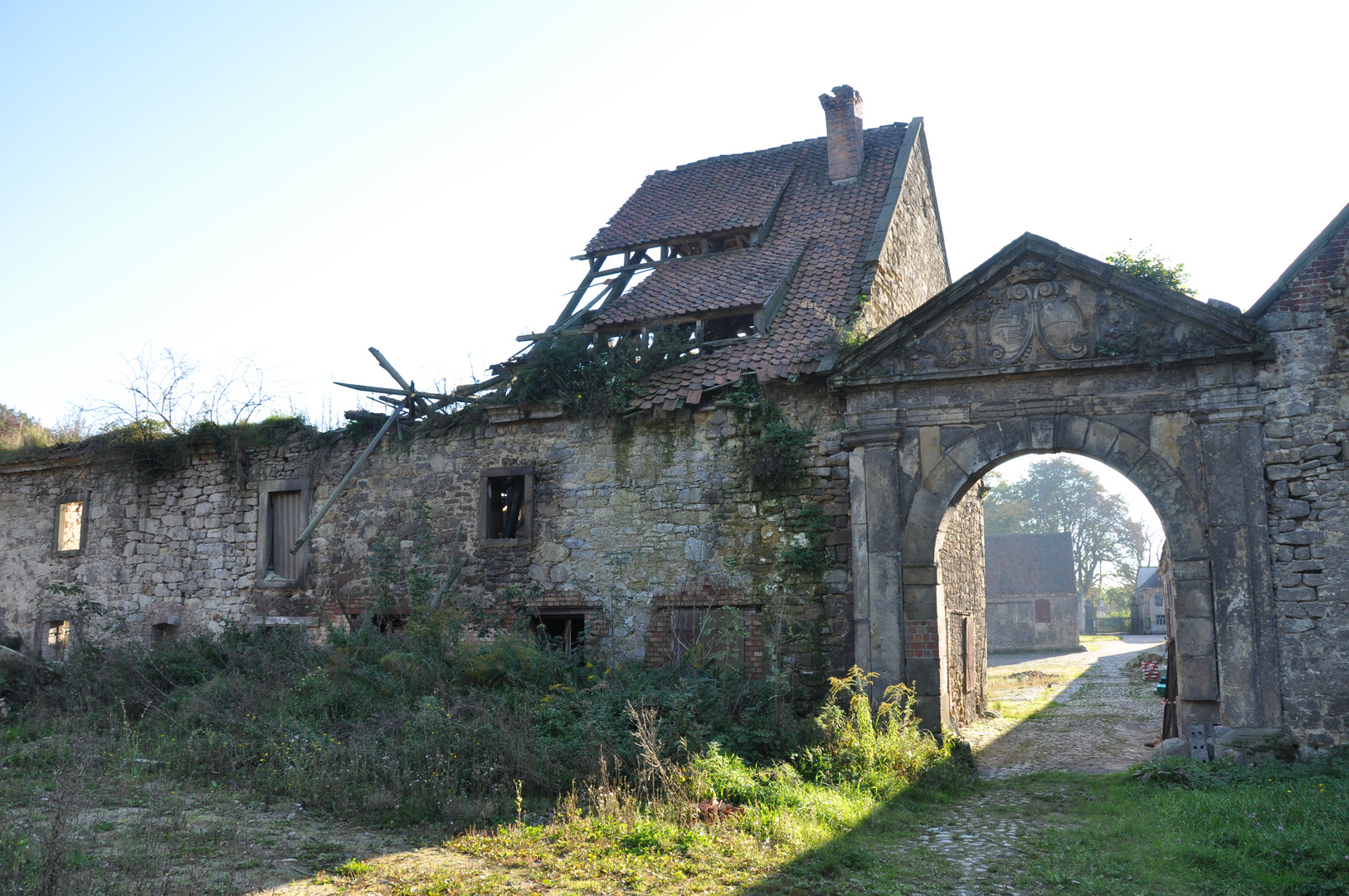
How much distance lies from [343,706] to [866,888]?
6.49m

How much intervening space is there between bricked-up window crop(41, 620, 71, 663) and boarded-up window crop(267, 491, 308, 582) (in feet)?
14.2

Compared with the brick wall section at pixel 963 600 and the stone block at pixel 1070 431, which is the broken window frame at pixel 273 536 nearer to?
the brick wall section at pixel 963 600

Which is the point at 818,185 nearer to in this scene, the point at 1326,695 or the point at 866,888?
the point at 1326,695

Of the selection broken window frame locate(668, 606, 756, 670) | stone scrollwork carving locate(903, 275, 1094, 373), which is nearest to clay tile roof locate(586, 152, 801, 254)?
stone scrollwork carving locate(903, 275, 1094, 373)

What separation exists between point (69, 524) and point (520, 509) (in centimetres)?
935

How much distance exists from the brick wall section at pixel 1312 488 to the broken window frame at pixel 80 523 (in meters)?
17.5

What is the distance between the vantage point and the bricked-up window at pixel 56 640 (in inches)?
633

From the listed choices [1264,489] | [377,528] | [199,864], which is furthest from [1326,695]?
[377,528]

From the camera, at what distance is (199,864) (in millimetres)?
6051

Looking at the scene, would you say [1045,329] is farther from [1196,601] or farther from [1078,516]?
[1078,516]

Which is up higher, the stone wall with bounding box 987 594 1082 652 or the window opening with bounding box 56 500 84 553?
the window opening with bounding box 56 500 84 553

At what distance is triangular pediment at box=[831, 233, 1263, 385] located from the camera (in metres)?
9.73

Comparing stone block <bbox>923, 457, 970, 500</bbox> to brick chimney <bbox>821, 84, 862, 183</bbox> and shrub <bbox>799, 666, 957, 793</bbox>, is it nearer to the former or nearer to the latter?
shrub <bbox>799, 666, 957, 793</bbox>

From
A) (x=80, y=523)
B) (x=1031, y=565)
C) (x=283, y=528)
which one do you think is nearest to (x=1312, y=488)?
(x=283, y=528)
